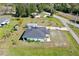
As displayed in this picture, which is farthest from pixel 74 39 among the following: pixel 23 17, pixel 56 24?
pixel 23 17

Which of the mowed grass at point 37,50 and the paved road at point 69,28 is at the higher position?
the paved road at point 69,28

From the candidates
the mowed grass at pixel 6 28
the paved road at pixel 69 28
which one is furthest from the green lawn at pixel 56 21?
the mowed grass at pixel 6 28

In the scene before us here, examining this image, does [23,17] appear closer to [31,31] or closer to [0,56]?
[31,31]

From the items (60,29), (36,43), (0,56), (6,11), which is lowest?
(0,56)

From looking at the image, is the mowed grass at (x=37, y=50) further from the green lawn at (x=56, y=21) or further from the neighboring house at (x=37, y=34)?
the green lawn at (x=56, y=21)

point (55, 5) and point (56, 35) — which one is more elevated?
point (55, 5)

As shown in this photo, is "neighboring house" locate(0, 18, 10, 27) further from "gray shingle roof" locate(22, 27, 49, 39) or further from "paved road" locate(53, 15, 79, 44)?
"paved road" locate(53, 15, 79, 44)

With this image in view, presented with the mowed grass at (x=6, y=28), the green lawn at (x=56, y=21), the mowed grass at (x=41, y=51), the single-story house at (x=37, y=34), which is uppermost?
the green lawn at (x=56, y=21)

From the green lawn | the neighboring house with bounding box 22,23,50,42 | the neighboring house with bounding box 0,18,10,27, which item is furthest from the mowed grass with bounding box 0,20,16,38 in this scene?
the green lawn
